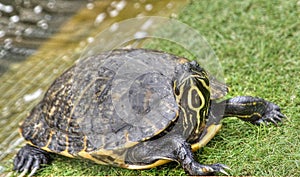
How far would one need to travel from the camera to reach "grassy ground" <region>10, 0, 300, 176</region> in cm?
321

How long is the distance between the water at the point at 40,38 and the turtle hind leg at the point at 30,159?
357 millimetres

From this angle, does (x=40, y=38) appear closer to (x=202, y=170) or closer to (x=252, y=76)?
(x=252, y=76)

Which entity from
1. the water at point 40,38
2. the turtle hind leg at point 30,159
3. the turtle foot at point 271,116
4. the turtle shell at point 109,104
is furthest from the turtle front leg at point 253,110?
the water at point 40,38

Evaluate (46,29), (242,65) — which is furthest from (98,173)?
(46,29)

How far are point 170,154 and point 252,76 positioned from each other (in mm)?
1379

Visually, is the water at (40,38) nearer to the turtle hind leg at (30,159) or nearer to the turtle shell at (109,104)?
the turtle hind leg at (30,159)

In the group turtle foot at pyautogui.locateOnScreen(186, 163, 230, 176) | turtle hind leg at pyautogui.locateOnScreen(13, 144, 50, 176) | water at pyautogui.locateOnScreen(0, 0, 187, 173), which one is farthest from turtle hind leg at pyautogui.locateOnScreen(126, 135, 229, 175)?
water at pyautogui.locateOnScreen(0, 0, 187, 173)

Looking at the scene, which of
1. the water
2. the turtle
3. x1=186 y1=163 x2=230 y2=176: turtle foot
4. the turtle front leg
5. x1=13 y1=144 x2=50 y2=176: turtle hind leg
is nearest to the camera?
x1=186 y1=163 x2=230 y2=176: turtle foot

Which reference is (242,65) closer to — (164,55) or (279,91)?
(279,91)

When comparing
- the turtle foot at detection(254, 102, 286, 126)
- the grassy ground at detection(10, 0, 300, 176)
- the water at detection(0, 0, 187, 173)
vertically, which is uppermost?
the turtle foot at detection(254, 102, 286, 126)

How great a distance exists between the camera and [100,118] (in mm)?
3291

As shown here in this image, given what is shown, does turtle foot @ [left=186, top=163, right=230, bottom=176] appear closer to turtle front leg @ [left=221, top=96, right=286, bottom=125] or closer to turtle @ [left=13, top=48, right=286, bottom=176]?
turtle @ [left=13, top=48, right=286, bottom=176]

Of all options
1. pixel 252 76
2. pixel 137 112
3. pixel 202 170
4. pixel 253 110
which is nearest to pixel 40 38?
pixel 252 76

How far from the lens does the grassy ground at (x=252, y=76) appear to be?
3215mm
